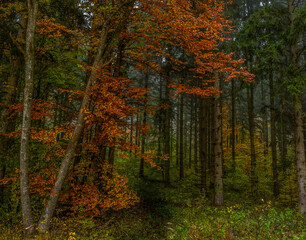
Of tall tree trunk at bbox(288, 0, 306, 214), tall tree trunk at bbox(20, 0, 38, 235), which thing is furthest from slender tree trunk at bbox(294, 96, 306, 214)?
tall tree trunk at bbox(20, 0, 38, 235)

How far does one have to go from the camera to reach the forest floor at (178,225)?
5.73 meters

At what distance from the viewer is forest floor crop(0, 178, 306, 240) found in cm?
573

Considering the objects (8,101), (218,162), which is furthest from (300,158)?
(8,101)

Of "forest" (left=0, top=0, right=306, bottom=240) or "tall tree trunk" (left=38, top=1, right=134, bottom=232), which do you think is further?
"forest" (left=0, top=0, right=306, bottom=240)

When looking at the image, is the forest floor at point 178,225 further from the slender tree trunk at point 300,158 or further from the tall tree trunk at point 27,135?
the slender tree trunk at point 300,158

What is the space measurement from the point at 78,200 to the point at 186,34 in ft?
25.2

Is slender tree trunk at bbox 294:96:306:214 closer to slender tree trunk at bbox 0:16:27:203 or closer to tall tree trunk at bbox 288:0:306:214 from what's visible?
tall tree trunk at bbox 288:0:306:214

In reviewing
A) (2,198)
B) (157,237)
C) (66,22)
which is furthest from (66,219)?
(66,22)

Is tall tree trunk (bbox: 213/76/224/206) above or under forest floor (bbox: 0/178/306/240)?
above

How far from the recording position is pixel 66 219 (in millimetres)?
7293

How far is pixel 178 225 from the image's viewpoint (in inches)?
286

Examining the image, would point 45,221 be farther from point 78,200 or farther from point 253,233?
point 253,233

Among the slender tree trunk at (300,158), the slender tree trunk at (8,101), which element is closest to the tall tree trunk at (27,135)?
the slender tree trunk at (8,101)

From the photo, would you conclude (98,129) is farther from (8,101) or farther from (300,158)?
(300,158)
